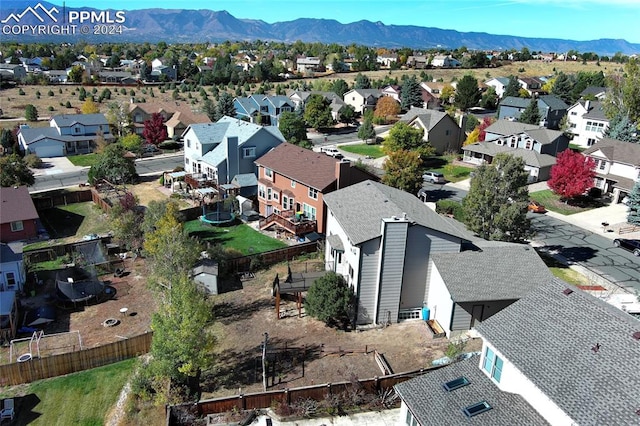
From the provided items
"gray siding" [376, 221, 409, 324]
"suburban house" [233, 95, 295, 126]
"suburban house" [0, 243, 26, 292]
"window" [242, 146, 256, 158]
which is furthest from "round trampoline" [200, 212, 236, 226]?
"suburban house" [233, 95, 295, 126]

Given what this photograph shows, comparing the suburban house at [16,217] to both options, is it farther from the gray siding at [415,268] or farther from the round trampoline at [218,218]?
the gray siding at [415,268]

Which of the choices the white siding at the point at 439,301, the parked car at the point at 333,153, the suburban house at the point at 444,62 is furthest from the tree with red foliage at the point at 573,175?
the suburban house at the point at 444,62

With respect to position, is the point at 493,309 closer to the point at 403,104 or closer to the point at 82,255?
the point at 82,255

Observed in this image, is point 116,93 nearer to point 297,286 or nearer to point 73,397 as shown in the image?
point 297,286

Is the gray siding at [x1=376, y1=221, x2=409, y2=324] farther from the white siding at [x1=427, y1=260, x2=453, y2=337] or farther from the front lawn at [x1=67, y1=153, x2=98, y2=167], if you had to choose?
the front lawn at [x1=67, y1=153, x2=98, y2=167]

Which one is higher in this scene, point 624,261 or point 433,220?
point 433,220

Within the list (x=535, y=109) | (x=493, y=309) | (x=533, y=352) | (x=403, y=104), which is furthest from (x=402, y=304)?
(x=403, y=104)
